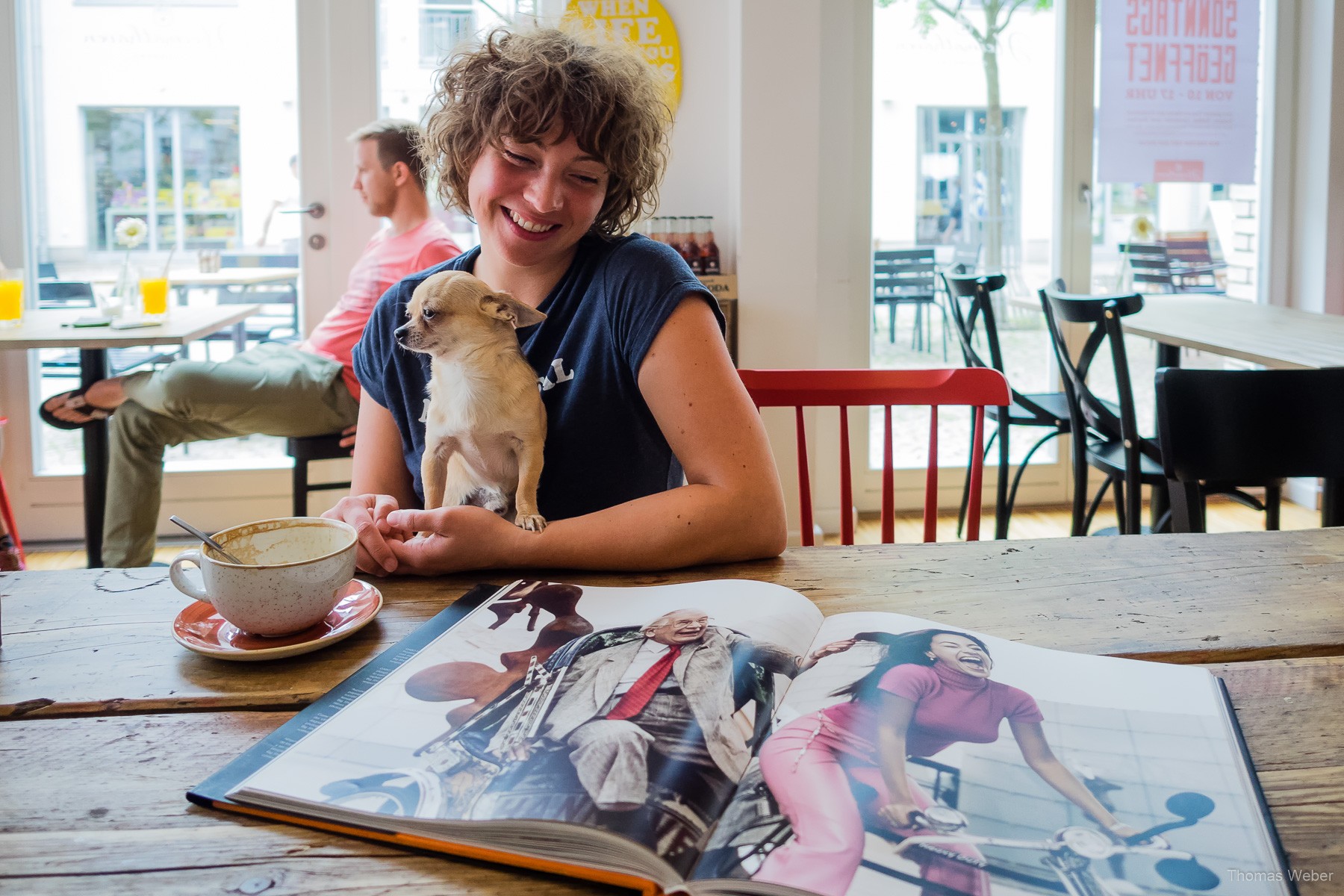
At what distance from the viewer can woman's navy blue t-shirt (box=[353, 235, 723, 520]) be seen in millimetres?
1150

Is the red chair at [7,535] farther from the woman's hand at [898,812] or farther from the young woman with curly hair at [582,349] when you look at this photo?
the woman's hand at [898,812]

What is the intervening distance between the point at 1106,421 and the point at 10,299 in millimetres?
2991

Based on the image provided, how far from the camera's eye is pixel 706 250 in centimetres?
348

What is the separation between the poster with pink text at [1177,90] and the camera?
3.83 meters

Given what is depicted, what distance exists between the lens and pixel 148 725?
685mm

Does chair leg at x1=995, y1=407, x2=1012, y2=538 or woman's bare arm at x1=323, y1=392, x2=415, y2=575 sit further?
chair leg at x1=995, y1=407, x2=1012, y2=538

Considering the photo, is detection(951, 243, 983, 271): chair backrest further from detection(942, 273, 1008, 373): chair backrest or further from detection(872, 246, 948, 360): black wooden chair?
detection(942, 273, 1008, 373): chair backrest

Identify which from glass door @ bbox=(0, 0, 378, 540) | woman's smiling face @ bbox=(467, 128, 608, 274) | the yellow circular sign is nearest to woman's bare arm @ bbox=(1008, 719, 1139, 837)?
woman's smiling face @ bbox=(467, 128, 608, 274)

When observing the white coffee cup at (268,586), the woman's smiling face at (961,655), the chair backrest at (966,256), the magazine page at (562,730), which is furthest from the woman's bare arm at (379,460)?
the chair backrest at (966,256)

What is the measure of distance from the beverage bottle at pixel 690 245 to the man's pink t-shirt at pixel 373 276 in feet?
3.03

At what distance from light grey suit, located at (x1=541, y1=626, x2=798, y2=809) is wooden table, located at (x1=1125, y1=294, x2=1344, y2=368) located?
205 cm

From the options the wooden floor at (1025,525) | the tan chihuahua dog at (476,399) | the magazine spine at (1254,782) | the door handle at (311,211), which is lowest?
the wooden floor at (1025,525)

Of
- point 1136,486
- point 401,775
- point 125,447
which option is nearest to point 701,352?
point 401,775

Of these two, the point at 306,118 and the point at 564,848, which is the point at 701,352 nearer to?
the point at 564,848
